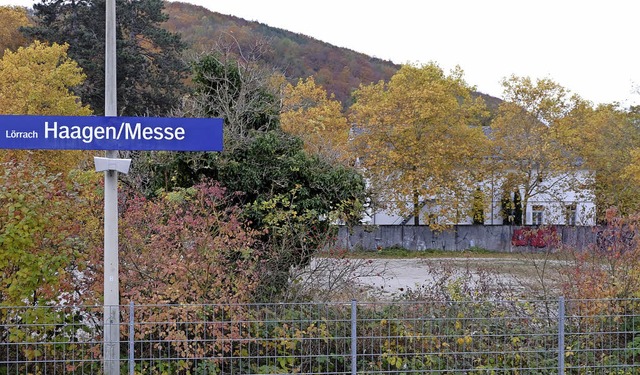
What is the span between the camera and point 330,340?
7621 mm

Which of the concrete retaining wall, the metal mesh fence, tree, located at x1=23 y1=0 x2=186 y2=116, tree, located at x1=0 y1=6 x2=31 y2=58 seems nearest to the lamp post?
the metal mesh fence

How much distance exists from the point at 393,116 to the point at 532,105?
8.72 m

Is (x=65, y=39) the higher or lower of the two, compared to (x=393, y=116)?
higher

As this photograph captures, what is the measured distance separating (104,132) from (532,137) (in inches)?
1366

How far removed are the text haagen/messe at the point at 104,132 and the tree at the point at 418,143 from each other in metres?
28.0

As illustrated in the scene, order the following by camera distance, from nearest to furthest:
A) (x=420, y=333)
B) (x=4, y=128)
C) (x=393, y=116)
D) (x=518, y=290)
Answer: (x=4, y=128) < (x=420, y=333) < (x=518, y=290) < (x=393, y=116)

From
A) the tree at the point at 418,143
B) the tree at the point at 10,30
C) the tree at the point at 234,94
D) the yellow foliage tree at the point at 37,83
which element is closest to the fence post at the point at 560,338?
the tree at the point at 234,94

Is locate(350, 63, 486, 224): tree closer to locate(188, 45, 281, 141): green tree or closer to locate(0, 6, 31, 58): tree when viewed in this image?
locate(0, 6, 31, 58): tree

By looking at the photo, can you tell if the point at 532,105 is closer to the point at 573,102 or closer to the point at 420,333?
the point at 573,102

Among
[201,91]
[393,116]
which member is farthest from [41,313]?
[393,116]

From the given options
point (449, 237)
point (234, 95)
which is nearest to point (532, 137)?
point (449, 237)

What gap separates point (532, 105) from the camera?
3900 cm

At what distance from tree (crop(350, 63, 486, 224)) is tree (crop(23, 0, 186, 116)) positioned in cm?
994

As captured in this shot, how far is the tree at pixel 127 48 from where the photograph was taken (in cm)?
3466
